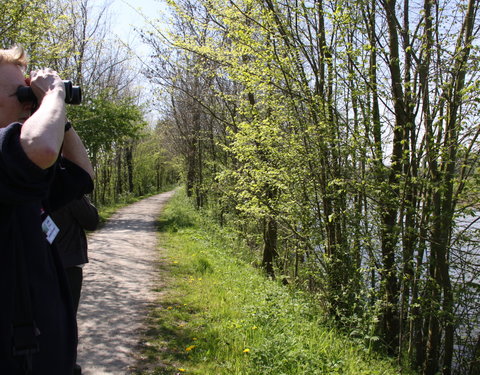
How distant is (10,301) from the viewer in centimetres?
124

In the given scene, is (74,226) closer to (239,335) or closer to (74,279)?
(74,279)

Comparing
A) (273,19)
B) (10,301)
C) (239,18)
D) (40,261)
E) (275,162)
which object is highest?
(239,18)

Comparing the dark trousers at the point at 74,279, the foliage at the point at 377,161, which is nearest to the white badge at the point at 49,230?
the dark trousers at the point at 74,279

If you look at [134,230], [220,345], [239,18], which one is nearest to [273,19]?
[239,18]

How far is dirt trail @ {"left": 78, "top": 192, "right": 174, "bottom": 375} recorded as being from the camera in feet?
12.8

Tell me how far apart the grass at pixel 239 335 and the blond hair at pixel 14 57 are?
3.06 metres

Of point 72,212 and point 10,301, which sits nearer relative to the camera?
point 10,301

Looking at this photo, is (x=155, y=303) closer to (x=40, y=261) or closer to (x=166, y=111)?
(x=40, y=261)

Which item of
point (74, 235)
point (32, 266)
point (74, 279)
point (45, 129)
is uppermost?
point (45, 129)

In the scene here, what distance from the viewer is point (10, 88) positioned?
1446mm

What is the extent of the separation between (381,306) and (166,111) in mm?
16081

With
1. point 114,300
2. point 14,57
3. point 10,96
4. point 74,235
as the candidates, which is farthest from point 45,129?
point 114,300

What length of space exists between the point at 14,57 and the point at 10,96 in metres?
0.17

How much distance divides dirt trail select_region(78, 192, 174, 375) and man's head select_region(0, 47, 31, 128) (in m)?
2.92
